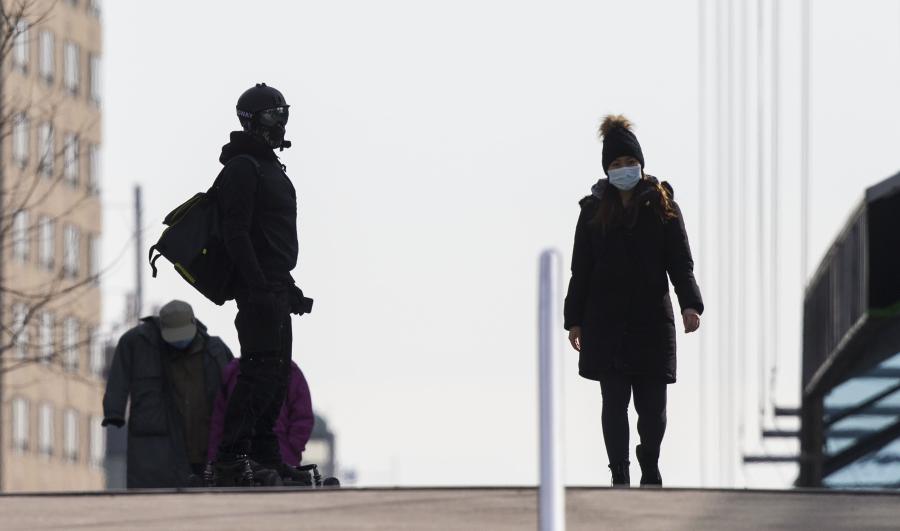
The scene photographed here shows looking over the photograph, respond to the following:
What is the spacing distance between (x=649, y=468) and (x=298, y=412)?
6.60ft

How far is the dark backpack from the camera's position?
15117 mm

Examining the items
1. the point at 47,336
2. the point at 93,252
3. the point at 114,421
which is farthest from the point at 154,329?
the point at 93,252

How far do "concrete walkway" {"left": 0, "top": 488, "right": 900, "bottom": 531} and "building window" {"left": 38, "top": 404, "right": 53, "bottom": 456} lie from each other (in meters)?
70.3

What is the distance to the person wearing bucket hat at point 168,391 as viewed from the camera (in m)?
16.9

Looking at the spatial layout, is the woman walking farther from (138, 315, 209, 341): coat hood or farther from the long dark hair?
(138, 315, 209, 341): coat hood

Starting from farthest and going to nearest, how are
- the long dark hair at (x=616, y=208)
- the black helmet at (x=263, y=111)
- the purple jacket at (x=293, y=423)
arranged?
the purple jacket at (x=293, y=423) < the long dark hair at (x=616, y=208) < the black helmet at (x=263, y=111)

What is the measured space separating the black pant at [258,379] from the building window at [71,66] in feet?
231

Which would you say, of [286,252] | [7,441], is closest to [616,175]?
[286,252]

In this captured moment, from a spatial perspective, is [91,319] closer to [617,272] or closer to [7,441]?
[7,441]

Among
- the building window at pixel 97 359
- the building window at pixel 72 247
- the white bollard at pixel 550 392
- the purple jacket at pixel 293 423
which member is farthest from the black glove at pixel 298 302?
the building window at pixel 97 359

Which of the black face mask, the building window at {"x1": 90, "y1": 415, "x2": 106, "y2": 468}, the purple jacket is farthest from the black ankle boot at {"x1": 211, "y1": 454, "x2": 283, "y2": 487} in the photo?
the building window at {"x1": 90, "y1": 415, "x2": 106, "y2": 468}

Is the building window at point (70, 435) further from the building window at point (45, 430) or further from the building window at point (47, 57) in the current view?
the building window at point (47, 57)

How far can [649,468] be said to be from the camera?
50.2 feet

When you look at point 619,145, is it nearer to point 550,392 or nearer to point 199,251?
point 199,251
